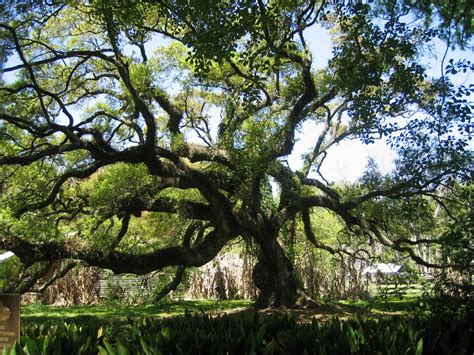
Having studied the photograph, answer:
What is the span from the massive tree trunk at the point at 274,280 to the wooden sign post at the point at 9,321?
8670 millimetres

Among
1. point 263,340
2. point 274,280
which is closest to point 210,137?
point 274,280

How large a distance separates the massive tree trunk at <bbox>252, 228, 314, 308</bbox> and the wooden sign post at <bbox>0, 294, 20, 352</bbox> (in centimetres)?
867

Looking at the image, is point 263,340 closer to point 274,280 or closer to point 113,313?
point 274,280

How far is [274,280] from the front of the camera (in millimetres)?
12656

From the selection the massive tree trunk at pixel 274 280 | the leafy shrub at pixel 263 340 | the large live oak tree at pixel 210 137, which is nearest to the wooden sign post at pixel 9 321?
the leafy shrub at pixel 263 340

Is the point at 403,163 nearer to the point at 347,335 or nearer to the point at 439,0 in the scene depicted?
the point at 439,0

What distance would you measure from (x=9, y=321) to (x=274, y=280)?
30.5 feet

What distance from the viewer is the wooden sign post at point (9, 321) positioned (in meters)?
3.89

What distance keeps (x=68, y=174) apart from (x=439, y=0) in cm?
744

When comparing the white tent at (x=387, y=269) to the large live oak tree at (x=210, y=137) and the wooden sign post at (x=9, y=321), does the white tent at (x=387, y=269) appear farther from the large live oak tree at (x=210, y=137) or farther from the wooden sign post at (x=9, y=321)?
the wooden sign post at (x=9, y=321)

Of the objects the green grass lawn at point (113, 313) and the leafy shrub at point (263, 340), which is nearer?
the leafy shrub at point (263, 340)

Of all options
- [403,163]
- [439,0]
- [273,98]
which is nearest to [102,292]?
[273,98]

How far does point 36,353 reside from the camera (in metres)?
3.42

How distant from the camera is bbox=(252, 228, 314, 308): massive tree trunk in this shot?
40.6 ft
